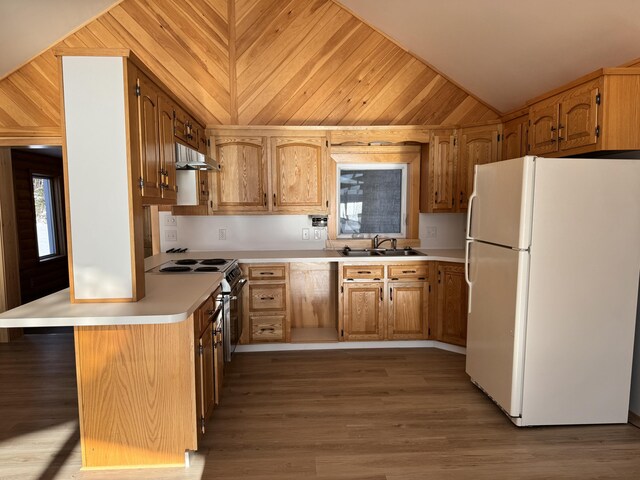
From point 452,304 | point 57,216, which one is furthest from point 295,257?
point 57,216

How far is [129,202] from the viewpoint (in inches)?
81.6

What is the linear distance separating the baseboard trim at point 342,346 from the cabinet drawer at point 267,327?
87mm

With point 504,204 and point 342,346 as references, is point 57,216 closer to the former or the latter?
point 342,346

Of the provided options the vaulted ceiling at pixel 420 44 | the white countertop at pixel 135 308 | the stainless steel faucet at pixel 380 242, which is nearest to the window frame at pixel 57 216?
the vaulted ceiling at pixel 420 44

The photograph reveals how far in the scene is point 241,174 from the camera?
13.0 feet

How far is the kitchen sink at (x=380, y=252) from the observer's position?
13.3 ft

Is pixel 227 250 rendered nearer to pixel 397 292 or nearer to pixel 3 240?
pixel 397 292

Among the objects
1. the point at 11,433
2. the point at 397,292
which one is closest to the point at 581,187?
the point at 397,292

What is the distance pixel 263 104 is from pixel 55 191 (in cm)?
459

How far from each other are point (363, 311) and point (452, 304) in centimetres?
85

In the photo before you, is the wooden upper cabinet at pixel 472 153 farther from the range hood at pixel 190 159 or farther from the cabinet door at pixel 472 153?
the range hood at pixel 190 159

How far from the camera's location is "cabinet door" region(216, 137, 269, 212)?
13.0 feet

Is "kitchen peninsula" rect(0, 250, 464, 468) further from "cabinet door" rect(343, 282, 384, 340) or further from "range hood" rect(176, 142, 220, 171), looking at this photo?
"cabinet door" rect(343, 282, 384, 340)

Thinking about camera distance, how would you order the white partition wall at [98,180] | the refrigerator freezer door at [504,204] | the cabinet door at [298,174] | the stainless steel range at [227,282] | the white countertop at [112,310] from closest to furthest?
the white countertop at [112,310] → the white partition wall at [98,180] → the refrigerator freezer door at [504,204] → the stainless steel range at [227,282] → the cabinet door at [298,174]
